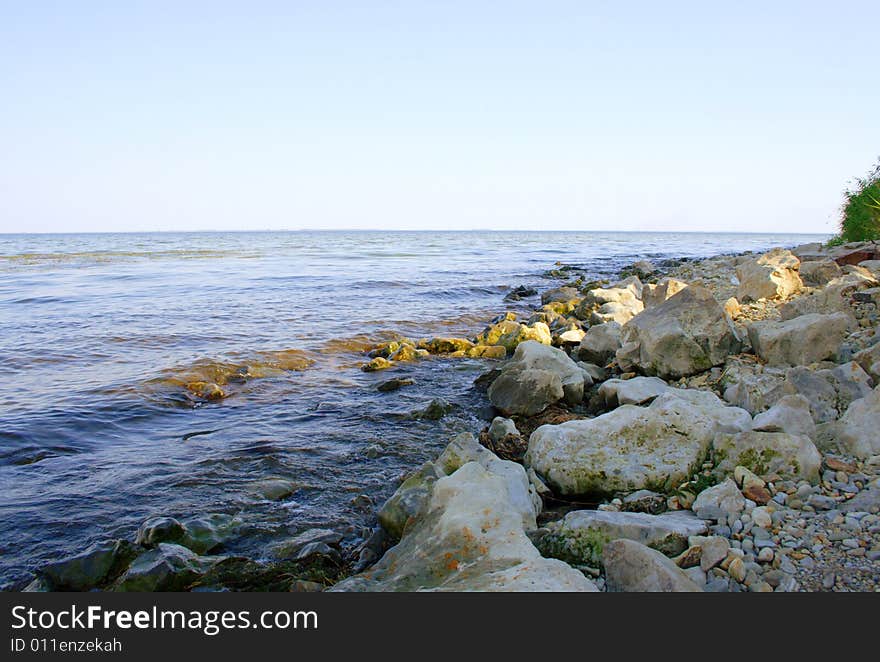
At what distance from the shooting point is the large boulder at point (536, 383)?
7777 millimetres

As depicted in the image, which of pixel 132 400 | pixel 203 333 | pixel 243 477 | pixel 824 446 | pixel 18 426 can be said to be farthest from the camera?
pixel 203 333

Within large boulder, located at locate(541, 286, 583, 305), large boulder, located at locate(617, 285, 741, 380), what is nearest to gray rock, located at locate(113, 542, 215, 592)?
large boulder, located at locate(617, 285, 741, 380)

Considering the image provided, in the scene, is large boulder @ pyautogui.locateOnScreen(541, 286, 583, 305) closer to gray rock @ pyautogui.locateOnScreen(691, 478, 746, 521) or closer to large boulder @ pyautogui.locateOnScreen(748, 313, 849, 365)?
large boulder @ pyautogui.locateOnScreen(748, 313, 849, 365)

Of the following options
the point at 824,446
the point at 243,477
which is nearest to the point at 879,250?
the point at 824,446

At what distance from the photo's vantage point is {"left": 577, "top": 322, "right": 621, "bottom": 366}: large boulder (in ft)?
30.9

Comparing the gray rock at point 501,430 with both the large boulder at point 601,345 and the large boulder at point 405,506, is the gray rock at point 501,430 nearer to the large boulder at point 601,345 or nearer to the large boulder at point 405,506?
the large boulder at point 405,506

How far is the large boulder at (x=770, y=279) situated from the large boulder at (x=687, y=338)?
12.3ft

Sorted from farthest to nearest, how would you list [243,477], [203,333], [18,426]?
[203,333] → [18,426] → [243,477]

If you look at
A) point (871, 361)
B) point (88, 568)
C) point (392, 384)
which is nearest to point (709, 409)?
point (871, 361)

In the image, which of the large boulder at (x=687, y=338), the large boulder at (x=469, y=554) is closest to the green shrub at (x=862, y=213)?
the large boulder at (x=687, y=338)

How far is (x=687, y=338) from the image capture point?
7.66 metres

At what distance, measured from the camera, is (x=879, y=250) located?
46.1 feet

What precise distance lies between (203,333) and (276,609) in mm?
11511

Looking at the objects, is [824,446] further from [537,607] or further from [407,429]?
[407,429]
